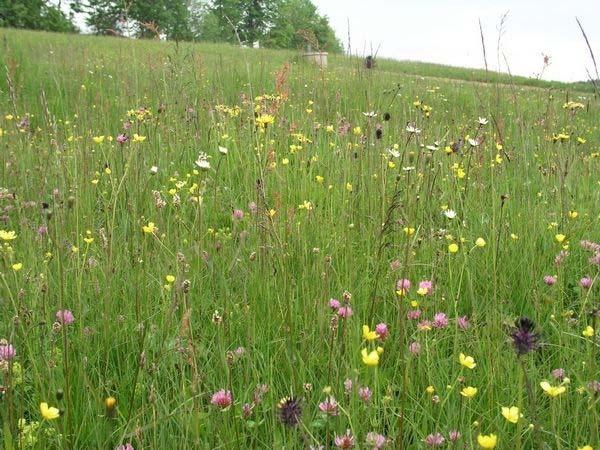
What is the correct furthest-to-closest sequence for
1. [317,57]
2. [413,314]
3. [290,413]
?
[317,57] < [413,314] < [290,413]

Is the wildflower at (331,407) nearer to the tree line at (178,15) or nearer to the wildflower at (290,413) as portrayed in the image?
the wildflower at (290,413)

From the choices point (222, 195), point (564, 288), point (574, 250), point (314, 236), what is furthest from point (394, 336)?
point (222, 195)

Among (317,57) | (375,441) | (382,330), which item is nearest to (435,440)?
(375,441)

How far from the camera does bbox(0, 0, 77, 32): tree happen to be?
30406mm

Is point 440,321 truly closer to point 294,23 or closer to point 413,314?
point 413,314

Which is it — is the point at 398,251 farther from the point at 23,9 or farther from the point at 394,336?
the point at 23,9

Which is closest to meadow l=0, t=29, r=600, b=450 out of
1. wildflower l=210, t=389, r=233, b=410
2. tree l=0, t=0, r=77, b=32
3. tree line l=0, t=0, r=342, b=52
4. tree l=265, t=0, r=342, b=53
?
wildflower l=210, t=389, r=233, b=410

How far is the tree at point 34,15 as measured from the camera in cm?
3041

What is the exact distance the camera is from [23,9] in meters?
31.1

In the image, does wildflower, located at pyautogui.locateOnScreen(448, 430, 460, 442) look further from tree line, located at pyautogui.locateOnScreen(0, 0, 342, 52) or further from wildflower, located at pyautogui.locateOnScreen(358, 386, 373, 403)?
tree line, located at pyautogui.locateOnScreen(0, 0, 342, 52)

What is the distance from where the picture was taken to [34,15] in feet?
106

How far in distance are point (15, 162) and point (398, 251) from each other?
214cm

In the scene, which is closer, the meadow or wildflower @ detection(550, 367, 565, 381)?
the meadow

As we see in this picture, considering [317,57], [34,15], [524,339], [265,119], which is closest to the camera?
[524,339]
